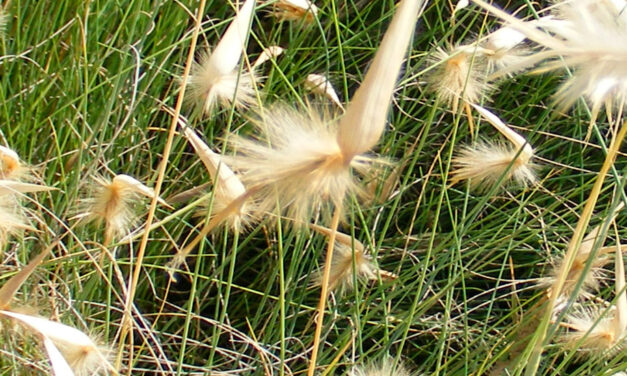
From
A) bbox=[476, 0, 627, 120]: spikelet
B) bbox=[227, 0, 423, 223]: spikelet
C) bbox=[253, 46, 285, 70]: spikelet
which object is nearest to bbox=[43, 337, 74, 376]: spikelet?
bbox=[227, 0, 423, 223]: spikelet

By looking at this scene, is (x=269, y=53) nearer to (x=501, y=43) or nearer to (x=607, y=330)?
(x=501, y=43)

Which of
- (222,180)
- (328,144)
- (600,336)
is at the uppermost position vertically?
(328,144)

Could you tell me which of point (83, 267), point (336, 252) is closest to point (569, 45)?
point (336, 252)

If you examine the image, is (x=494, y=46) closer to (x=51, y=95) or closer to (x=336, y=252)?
(x=336, y=252)

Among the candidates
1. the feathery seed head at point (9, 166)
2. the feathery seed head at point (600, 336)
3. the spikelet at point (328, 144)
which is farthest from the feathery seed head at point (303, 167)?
the feathery seed head at point (600, 336)

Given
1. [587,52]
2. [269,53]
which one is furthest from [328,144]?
[269,53]

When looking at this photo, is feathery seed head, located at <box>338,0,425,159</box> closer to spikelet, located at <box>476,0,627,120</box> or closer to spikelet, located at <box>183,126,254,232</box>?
spikelet, located at <box>476,0,627,120</box>

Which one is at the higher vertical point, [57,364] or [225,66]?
[225,66]
